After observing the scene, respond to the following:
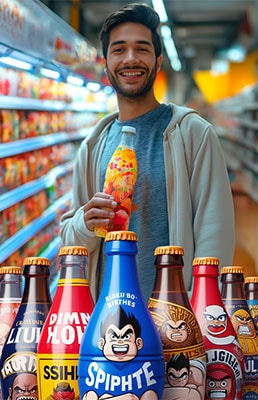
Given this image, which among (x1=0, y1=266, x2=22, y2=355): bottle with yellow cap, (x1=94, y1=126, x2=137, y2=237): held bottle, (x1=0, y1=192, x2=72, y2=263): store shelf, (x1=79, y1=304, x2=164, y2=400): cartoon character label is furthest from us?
(x1=0, y1=192, x2=72, y2=263): store shelf

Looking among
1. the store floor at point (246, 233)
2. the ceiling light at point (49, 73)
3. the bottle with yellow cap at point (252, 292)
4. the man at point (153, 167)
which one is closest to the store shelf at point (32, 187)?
the ceiling light at point (49, 73)

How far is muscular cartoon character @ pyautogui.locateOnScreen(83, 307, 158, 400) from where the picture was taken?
3.57 feet

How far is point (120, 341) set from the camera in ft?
3.59

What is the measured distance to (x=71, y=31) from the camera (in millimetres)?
6656

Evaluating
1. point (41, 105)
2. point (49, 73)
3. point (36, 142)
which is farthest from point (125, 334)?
point (41, 105)

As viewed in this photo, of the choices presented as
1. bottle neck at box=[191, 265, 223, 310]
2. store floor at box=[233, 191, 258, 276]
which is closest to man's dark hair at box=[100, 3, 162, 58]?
bottle neck at box=[191, 265, 223, 310]

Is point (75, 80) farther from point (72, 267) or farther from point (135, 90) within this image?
point (72, 267)

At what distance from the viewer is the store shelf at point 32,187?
17.5 ft

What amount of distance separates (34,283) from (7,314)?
0.09m

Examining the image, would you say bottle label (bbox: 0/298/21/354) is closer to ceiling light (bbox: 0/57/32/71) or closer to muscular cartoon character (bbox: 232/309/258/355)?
muscular cartoon character (bbox: 232/309/258/355)

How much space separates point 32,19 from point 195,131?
250 centimetres

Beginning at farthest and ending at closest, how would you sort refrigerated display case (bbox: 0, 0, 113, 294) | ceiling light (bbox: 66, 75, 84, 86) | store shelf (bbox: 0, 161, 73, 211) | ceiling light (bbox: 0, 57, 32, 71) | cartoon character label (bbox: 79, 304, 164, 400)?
1. ceiling light (bbox: 66, 75, 84, 86)
2. store shelf (bbox: 0, 161, 73, 211)
3. refrigerated display case (bbox: 0, 0, 113, 294)
4. ceiling light (bbox: 0, 57, 32, 71)
5. cartoon character label (bbox: 79, 304, 164, 400)

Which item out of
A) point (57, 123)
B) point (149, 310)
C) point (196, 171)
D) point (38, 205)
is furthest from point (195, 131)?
point (57, 123)

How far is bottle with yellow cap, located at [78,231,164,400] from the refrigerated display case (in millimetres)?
2777
